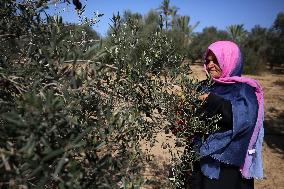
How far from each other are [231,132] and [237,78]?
1.65ft

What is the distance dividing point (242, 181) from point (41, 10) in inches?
96.1

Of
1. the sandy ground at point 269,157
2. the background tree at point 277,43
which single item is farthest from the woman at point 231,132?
the background tree at point 277,43

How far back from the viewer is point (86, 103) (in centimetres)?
172

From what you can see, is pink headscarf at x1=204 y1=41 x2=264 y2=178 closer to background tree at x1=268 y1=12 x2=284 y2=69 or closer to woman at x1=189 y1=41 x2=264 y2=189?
woman at x1=189 y1=41 x2=264 y2=189

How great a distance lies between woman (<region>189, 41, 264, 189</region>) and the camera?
287 cm

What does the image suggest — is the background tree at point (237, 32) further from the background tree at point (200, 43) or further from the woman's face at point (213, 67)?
the woman's face at point (213, 67)

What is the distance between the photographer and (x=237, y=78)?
9.95ft

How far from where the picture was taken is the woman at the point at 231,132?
2865 mm

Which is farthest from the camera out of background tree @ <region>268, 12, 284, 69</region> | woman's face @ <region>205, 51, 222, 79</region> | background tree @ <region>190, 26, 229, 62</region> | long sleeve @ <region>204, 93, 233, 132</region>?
background tree @ <region>190, 26, 229, 62</region>

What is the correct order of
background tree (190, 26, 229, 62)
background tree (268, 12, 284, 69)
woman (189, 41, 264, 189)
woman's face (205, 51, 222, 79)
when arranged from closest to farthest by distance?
woman (189, 41, 264, 189), woman's face (205, 51, 222, 79), background tree (268, 12, 284, 69), background tree (190, 26, 229, 62)

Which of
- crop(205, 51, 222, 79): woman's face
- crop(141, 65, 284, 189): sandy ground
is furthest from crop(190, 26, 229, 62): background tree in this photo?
crop(205, 51, 222, 79): woman's face

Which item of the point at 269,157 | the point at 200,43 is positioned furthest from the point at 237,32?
the point at 269,157

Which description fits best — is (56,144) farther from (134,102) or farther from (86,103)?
(134,102)

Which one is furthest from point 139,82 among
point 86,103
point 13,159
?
point 13,159
